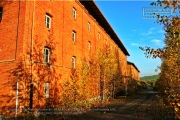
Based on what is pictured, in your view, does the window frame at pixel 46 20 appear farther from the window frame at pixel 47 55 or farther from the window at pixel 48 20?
the window frame at pixel 47 55

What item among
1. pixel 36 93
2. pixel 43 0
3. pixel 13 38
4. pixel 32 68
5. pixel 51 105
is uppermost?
pixel 43 0

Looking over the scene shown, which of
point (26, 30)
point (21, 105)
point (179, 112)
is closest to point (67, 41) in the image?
point (26, 30)

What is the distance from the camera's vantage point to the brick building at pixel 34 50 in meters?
12.6

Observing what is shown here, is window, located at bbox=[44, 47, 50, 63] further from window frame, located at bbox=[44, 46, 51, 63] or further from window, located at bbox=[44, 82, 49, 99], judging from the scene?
window, located at bbox=[44, 82, 49, 99]

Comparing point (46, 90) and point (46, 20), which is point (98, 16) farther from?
point (46, 90)

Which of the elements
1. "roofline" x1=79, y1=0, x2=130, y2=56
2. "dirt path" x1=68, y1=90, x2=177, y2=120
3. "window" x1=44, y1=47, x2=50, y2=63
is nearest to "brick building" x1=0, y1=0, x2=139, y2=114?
"window" x1=44, y1=47, x2=50, y2=63

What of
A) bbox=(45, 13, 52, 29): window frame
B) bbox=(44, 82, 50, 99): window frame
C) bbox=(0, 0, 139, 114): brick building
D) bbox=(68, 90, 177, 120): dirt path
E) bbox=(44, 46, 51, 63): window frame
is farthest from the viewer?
bbox=(45, 13, 52, 29): window frame

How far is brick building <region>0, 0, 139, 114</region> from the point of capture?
497 inches

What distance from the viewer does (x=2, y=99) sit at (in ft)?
41.1

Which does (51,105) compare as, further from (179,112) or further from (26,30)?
(179,112)

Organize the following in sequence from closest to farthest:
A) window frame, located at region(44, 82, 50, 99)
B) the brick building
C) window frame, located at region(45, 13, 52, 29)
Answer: the brick building → window frame, located at region(44, 82, 50, 99) → window frame, located at region(45, 13, 52, 29)

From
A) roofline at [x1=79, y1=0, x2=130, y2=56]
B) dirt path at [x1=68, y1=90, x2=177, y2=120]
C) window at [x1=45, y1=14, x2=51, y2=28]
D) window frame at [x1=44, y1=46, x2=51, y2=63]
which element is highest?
roofline at [x1=79, y1=0, x2=130, y2=56]

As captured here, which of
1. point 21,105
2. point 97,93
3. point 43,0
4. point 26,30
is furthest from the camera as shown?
point 97,93

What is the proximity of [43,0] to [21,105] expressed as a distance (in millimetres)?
8166
